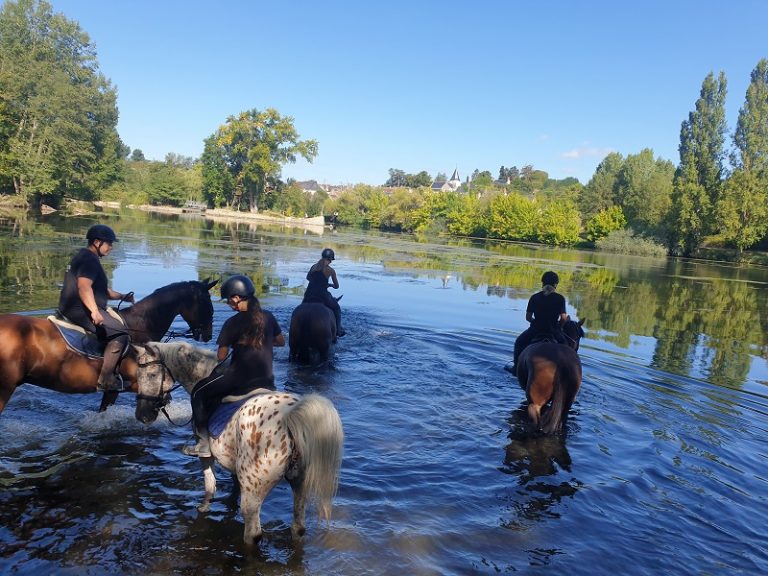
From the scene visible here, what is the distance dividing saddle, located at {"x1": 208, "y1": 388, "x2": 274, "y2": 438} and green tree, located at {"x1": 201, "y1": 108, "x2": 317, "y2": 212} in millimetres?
84493

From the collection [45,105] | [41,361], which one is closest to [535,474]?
[41,361]

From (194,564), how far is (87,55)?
71.4m

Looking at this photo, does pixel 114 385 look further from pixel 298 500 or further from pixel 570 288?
pixel 570 288

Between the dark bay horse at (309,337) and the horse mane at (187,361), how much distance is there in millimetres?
3841

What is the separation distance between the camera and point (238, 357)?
16.1 ft

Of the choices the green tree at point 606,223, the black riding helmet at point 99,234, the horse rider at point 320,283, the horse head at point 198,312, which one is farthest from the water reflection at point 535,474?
the green tree at point 606,223

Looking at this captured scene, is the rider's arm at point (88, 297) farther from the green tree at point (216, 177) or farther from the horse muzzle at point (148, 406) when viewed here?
the green tree at point (216, 177)

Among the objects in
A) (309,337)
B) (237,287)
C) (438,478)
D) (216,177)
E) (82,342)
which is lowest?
(438,478)

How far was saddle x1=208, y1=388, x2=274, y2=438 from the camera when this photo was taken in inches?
187

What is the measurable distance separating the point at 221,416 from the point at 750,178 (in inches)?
2864

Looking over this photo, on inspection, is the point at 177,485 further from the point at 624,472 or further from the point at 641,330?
the point at 641,330

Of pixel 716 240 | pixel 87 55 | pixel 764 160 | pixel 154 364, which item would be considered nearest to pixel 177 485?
pixel 154 364

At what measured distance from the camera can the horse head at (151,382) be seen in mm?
5789

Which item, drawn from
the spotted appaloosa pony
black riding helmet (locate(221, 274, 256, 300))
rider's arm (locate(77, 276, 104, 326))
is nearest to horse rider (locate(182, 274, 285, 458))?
black riding helmet (locate(221, 274, 256, 300))
